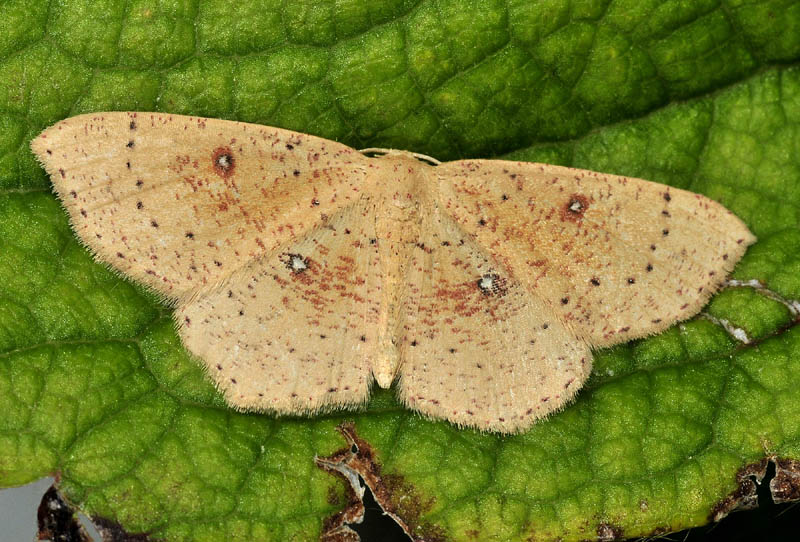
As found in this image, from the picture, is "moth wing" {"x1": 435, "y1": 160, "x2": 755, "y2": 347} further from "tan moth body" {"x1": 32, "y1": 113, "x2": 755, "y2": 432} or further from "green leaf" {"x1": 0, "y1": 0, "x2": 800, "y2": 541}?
"green leaf" {"x1": 0, "y1": 0, "x2": 800, "y2": 541}

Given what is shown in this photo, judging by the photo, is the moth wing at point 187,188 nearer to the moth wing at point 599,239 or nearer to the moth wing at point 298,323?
the moth wing at point 298,323

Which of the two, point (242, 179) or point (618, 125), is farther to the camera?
point (618, 125)

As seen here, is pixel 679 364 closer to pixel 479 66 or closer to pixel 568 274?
pixel 568 274

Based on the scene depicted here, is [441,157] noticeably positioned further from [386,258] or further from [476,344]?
[476,344]

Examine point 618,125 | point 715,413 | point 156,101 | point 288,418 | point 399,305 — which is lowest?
point 715,413

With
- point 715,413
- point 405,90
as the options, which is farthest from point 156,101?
point 715,413

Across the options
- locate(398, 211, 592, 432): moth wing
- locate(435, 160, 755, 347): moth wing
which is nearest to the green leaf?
locate(398, 211, 592, 432): moth wing

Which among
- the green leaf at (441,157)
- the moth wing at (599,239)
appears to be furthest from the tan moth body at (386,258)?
the green leaf at (441,157)

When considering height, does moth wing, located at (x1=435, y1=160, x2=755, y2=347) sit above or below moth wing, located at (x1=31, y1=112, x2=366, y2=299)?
below
